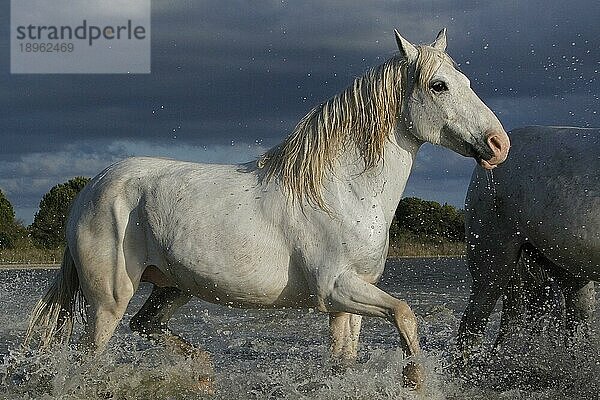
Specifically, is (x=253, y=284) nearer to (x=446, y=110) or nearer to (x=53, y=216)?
(x=446, y=110)

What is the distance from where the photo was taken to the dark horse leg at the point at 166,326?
555 cm

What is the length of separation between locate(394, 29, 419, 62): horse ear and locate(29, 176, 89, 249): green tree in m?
15.1

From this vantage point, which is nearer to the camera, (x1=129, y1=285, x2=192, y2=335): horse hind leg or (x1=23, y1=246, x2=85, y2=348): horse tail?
(x1=23, y1=246, x2=85, y2=348): horse tail

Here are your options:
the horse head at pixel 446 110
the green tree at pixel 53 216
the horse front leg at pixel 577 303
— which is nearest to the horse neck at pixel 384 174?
the horse head at pixel 446 110

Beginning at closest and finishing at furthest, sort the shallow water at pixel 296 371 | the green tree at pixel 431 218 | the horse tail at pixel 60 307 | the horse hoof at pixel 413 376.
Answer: the horse hoof at pixel 413 376
the shallow water at pixel 296 371
the horse tail at pixel 60 307
the green tree at pixel 431 218

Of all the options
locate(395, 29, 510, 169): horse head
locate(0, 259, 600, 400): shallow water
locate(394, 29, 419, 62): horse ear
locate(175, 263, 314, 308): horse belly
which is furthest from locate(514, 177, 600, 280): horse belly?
locate(175, 263, 314, 308): horse belly

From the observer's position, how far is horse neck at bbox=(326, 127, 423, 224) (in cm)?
475

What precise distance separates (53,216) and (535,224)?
30.7 m

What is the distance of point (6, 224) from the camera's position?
41.2 metres

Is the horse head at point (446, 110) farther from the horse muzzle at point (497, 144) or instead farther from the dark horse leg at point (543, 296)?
the dark horse leg at point (543, 296)

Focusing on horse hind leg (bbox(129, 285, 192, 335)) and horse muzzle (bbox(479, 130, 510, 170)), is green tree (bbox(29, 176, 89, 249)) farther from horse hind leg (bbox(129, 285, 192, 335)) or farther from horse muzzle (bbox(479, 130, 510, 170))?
horse muzzle (bbox(479, 130, 510, 170))

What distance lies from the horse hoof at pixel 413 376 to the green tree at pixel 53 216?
15.3 metres

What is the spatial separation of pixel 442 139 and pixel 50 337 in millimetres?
2699

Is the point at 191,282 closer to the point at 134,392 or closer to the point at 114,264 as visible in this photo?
the point at 114,264
